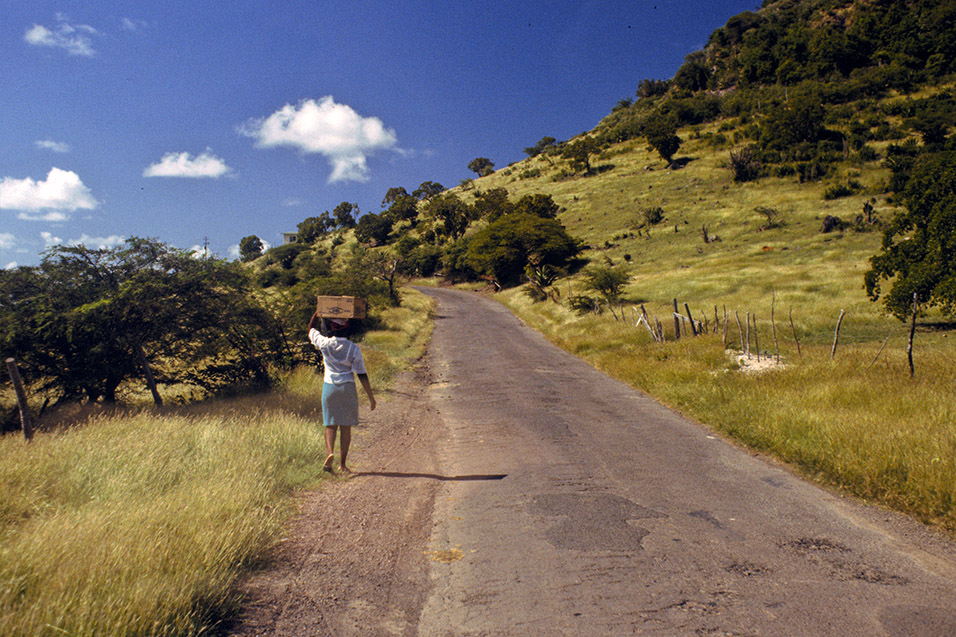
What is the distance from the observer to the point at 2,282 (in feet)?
25.1

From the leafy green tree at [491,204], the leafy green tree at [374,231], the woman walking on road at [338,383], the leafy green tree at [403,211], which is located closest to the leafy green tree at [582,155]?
the leafy green tree at [491,204]

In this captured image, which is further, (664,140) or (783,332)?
(664,140)

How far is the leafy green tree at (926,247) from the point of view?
15.6m

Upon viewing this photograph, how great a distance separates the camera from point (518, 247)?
162 feet

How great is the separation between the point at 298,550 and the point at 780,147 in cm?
7722

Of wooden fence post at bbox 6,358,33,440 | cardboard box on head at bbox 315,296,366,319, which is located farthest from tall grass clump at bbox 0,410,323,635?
cardboard box on head at bbox 315,296,366,319

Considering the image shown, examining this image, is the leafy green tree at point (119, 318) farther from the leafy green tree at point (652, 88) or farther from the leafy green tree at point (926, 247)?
the leafy green tree at point (652, 88)

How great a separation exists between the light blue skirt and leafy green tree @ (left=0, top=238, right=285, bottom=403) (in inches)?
178

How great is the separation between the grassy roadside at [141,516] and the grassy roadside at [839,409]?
20.6 feet

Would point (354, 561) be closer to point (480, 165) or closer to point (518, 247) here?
point (518, 247)

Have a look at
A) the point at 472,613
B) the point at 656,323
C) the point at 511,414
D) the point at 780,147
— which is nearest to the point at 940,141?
the point at 780,147

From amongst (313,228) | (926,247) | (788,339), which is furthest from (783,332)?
(313,228)

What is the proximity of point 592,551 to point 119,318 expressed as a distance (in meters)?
8.38

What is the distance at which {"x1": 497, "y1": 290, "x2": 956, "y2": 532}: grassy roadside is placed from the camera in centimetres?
528
